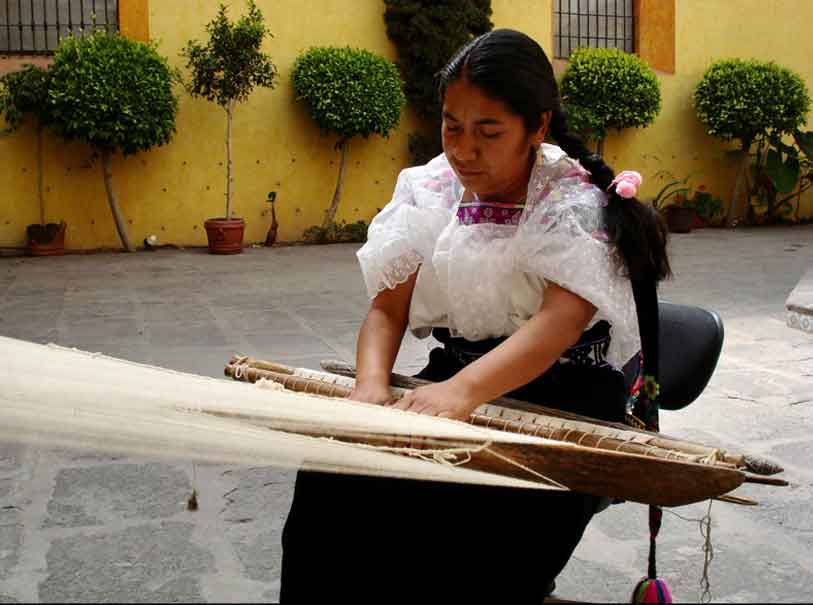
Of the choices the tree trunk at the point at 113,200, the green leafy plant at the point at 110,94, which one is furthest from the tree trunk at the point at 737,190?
the tree trunk at the point at 113,200

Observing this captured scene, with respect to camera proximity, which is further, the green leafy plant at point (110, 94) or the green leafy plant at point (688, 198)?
the green leafy plant at point (688, 198)

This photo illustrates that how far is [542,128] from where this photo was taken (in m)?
1.56

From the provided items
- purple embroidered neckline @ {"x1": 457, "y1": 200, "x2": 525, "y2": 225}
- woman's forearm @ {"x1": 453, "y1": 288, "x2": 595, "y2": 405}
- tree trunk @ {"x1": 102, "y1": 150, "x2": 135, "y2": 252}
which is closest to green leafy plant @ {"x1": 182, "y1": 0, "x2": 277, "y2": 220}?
tree trunk @ {"x1": 102, "y1": 150, "x2": 135, "y2": 252}

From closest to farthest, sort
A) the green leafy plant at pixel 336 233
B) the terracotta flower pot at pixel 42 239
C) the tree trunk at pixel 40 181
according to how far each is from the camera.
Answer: the terracotta flower pot at pixel 42 239 < the tree trunk at pixel 40 181 < the green leafy plant at pixel 336 233

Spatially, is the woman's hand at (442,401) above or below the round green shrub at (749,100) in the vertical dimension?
below

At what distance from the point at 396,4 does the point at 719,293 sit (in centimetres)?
452

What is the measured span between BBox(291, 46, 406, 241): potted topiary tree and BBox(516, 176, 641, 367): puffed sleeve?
695 cm

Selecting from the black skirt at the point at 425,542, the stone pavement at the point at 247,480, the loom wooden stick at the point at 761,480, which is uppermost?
the loom wooden stick at the point at 761,480

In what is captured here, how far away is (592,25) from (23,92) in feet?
18.3

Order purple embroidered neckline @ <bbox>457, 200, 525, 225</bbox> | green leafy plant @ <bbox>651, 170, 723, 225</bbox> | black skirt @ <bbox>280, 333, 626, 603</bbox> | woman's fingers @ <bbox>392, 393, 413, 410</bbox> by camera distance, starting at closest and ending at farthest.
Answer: black skirt @ <bbox>280, 333, 626, 603</bbox>, woman's fingers @ <bbox>392, 393, 413, 410</bbox>, purple embroidered neckline @ <bbox>457, 200, 525, 225</bbox>, green leafy plant @ <bbox>651, 170, 723, 225</bbox>

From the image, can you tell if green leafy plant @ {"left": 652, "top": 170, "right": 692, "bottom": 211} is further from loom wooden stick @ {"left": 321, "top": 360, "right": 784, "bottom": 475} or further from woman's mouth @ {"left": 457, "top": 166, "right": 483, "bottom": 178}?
loom wooden stick @ {"left": 321, "top": 360, "right": 784, "bottom": 475}

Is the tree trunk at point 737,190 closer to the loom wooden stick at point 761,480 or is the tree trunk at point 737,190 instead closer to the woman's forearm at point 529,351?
the woman's forearm at point 529,351

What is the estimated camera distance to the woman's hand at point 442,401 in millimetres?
1330

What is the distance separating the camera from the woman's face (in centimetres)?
147
